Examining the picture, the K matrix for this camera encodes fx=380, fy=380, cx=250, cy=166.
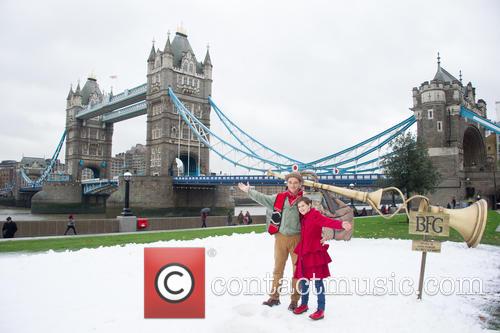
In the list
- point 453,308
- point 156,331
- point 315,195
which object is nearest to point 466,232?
point 453,308

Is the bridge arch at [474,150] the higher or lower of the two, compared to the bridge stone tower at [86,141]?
lower

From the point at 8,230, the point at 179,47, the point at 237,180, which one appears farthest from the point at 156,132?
the point at 8,230

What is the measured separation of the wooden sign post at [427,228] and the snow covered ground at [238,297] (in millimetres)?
619

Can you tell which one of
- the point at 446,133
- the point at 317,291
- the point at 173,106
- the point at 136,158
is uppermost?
the point at 136,158

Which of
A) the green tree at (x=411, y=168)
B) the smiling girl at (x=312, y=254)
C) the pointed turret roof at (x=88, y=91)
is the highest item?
the pointed turret roof at (x=88, y=91)

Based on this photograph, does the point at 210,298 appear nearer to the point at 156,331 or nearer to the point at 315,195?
the point at 156,331

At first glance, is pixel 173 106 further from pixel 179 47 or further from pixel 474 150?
pixel 474 150

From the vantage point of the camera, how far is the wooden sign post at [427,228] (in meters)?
5.23

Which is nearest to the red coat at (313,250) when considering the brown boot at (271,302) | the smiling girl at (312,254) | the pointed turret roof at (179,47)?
the smiling girl at (312,254)

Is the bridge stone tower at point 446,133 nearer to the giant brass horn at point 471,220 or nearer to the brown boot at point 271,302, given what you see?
the giant brass horn at point 471,220

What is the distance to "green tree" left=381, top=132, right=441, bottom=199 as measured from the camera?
18891 mm

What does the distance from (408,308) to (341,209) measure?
544 cm

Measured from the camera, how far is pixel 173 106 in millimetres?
53500

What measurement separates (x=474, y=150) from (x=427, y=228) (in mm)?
41817
